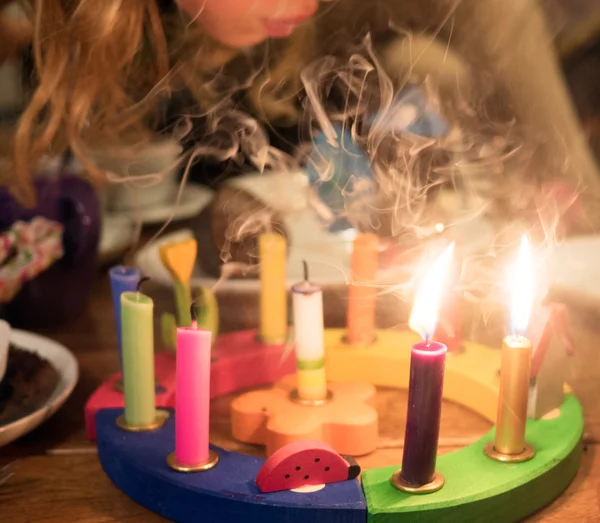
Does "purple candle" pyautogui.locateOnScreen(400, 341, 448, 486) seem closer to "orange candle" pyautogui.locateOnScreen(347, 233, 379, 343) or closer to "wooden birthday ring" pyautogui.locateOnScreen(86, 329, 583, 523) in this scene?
"wooden birthday ring" pyautogui.locateOnScreen(86, 329, 583, 523)

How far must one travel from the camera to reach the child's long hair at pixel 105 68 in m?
0.78

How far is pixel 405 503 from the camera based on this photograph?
486 mm

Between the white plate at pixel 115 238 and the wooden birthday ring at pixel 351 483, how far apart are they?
52cm

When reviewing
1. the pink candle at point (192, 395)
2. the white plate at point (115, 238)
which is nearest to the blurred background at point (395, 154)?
the white plate at point (115, 238)

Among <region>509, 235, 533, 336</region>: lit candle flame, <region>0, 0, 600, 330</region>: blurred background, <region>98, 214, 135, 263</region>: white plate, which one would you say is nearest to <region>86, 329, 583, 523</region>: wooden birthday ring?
<region>509, 235, 533, 336</region>: lit candle flame

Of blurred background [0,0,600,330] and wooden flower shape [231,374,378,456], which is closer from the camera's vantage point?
wooden flower shape [231,374,378,456]

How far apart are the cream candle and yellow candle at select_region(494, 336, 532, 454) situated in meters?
0.16

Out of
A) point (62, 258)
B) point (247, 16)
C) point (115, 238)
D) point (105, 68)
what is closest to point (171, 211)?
point (115, 238)

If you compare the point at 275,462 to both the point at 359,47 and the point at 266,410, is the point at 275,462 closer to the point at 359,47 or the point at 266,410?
the point at 266,410

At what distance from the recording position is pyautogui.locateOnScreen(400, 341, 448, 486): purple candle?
1.55 ft

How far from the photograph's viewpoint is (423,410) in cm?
48

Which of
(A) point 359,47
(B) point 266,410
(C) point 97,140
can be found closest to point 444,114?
(A) point 359,47

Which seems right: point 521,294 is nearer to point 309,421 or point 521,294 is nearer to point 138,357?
point 309,421

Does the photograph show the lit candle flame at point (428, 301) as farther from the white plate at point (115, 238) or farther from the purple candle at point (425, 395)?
the white plate at point (115, 238)
